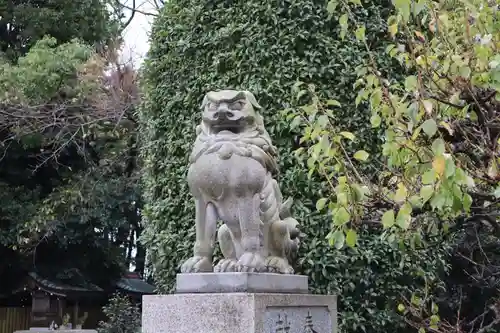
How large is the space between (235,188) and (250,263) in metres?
0.47

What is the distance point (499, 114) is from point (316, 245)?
2.90 m

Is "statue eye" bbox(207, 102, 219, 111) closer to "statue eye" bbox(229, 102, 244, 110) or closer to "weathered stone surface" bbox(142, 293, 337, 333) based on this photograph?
"statue eye" bbox(229, 102, 244, 110)

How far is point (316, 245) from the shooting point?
606 cm

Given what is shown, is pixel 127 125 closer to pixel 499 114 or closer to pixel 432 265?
pixel 432 265

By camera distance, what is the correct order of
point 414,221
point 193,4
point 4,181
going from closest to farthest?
point 414,221, point 193,4, point 4,181

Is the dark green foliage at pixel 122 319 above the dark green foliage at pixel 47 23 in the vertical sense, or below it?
below

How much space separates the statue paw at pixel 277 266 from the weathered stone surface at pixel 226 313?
190 millimetres

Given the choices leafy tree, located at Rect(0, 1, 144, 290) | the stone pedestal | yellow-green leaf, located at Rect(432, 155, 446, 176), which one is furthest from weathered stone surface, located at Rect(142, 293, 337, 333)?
leafy tree, located at Rect(0, 1, 144, 290)

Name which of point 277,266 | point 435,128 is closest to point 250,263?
point 277,266

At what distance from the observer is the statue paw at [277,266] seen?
14.2ft

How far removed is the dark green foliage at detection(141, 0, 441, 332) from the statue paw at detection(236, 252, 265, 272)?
1832 millimetres

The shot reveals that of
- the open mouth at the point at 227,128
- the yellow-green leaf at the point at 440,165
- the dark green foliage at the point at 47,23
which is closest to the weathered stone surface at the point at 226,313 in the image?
the open mouth at the point at 227,128

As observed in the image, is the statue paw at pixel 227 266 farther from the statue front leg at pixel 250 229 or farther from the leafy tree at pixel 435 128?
the leafy tree at pixel 435 128

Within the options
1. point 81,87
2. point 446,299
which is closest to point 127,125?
point 81,87
